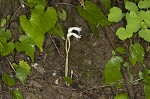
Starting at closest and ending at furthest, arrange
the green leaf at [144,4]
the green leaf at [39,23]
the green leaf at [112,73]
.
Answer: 1. the green leaf at [39,23]
2. the green leaf at [144,4]
3. the green leaf at [112,73]

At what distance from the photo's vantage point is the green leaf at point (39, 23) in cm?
165

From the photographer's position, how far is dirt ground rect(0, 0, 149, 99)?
193 centimetres

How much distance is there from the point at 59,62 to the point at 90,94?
0.28 meters

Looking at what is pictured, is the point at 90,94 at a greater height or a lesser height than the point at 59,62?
lesser

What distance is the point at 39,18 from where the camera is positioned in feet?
5.62

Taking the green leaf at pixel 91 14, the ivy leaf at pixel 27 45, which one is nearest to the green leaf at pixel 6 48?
the ivy leaf at pixel 27 45

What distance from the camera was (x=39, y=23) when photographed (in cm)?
169

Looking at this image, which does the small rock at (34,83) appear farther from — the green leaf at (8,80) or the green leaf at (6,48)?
the green leaf at (6,48)

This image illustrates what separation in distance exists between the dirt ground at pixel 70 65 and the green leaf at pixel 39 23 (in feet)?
0.74

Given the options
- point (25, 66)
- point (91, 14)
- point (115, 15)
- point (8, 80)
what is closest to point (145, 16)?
point (115, 15)

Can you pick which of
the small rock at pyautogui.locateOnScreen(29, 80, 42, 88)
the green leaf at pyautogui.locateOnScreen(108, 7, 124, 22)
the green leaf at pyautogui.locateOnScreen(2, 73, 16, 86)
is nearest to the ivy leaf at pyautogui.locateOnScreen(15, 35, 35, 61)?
the green leaf at pyautogui.locateOnScreen(2, 73, 16, 86)

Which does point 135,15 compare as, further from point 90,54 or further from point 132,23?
point 90,54

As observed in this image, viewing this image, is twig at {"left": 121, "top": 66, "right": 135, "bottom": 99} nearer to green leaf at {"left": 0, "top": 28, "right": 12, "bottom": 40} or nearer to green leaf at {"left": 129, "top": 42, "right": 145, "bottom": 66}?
green leaf at {"left": 129, "top": 42, "right": 145, "bottom": 66}

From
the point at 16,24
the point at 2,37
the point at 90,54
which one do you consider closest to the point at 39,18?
the point at 2,37
